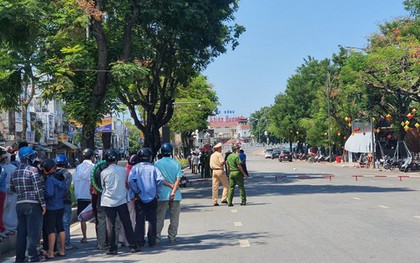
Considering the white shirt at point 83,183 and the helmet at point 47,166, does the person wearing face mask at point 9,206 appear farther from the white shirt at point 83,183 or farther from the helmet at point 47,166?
the helmet at point 47,166

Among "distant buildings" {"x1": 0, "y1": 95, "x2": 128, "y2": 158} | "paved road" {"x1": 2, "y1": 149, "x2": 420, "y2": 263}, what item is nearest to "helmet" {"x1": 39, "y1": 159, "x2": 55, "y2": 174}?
"paved road" {"x1": 2, "y1": 149, "x2": 420, "y2": 263}

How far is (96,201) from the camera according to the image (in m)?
10.6

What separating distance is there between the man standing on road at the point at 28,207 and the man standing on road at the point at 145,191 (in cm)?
165

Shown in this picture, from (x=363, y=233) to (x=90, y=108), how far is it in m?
12.2

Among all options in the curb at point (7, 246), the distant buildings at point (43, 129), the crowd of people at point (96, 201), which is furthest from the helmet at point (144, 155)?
the distant buildings at point (43, 129)

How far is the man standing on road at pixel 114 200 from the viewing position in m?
9.88

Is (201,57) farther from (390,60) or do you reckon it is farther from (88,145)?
(390,60)

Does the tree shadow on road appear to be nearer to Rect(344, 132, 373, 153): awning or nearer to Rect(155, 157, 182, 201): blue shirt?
Rect(155, 157, 182, 201): blue shirt

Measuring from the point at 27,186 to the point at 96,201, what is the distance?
1.55 meters

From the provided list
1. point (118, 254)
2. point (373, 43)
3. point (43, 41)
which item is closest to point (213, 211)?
point (118, 254)

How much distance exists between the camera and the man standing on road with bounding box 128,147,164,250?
33.7 feet

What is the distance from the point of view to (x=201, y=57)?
30.0 m

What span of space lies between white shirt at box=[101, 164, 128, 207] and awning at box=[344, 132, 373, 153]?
4811cm

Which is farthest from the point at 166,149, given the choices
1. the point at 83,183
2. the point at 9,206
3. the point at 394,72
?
the point at 394,72
